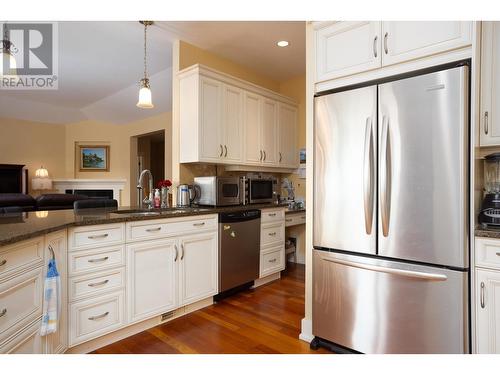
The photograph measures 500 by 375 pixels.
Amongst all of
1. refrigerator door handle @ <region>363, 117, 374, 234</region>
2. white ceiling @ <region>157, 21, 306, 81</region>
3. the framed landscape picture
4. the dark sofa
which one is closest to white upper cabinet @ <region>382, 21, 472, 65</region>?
refrigerator door handle @ <region>363, 117, 374, 234</region>

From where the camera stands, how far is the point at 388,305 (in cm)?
181

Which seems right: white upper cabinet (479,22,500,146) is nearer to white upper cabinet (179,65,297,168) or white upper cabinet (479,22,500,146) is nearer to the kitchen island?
the kitchen island

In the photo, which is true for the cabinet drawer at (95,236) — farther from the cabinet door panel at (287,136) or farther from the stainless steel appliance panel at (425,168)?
the cabinet door panel at (287,136)

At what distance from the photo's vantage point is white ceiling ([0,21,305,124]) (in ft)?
10.3

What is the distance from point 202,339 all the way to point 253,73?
3417 millimetres

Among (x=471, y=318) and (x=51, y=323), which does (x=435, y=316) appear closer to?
(x=471, y=318)

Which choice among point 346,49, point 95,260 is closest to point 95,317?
point 95,260

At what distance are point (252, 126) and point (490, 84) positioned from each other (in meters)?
2.37

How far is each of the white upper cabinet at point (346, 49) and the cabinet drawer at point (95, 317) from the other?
2.15m

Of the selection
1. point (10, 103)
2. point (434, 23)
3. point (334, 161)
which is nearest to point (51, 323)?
point (334, 161)

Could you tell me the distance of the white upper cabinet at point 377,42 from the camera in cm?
168

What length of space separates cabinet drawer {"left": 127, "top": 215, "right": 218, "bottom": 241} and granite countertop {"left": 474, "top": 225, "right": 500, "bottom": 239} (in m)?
1.99

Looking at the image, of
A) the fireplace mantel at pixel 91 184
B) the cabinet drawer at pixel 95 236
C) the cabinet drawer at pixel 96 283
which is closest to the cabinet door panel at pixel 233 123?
the cabinet drawer at pixel 95 236

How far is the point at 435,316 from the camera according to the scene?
5.46 ft
